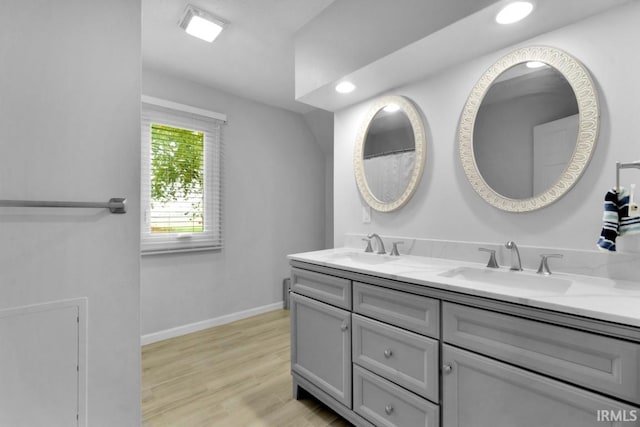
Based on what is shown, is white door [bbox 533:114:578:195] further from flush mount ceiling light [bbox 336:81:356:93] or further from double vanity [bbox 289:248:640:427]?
flush mount ceiling light [bbox 336:81:356:93]

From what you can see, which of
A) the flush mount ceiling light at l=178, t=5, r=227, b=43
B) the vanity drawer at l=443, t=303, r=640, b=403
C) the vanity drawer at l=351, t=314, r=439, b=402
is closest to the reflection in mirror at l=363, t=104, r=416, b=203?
the vanity drawer at l=351, t=314, r=439, b=402

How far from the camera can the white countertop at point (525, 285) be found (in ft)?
2.85

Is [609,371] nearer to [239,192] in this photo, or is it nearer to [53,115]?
[53,115]

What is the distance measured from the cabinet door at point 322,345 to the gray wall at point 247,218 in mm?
1473

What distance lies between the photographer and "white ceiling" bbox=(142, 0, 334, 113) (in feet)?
5.99

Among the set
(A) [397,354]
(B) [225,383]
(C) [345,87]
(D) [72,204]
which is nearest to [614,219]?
(A) [397,354]

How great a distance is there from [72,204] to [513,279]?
6.08ft

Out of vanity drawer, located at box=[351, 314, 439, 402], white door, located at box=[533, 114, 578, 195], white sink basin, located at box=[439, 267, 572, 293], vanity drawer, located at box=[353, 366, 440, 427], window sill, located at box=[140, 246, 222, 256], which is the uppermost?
white door, located at box=[533, 114, 578, 195]

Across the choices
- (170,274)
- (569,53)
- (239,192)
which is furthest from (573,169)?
(170,274)

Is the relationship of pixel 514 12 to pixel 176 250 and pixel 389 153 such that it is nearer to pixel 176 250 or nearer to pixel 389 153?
pixel 389 153

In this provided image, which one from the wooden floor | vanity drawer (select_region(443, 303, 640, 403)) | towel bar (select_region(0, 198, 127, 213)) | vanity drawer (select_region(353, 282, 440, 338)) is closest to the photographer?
vanity drawer (select_region(443, 303, 640, 403))

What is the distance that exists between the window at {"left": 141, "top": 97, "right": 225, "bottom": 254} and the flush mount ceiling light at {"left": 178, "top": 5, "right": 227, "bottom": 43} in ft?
2.81

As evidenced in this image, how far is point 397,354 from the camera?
1331mm

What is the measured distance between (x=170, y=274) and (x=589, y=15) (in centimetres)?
331
